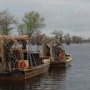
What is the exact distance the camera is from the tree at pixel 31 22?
110 m

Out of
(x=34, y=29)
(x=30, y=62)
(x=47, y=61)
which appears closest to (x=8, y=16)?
(x=34, y=29)

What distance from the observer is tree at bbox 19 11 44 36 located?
110m

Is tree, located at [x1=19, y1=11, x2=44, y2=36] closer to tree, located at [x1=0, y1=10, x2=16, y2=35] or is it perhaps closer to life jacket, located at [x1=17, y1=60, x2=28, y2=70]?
tree, located at [x1=0, y1=10, x2=16, y2=35]

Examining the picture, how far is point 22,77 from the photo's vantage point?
33.3 metres

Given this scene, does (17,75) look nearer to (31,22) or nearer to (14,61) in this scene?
(14,61)

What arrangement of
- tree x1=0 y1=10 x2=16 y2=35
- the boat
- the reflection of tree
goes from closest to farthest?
1. the reflection of tree
2. the boat
3. tree x1=0 y1=10 x2=16 y2=35

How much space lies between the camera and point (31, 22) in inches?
4343

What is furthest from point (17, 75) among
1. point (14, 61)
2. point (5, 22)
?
point (5, 22)

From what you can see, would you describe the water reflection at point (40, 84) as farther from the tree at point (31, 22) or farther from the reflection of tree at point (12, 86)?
the tree at point (31, 22)

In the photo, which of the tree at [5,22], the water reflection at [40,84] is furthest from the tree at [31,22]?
the water reflection at [40,84]

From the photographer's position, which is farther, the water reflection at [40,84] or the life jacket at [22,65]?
the life jacket at [22,65]

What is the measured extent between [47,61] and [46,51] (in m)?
6.35

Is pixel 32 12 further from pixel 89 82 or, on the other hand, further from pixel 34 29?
pixel 89 82

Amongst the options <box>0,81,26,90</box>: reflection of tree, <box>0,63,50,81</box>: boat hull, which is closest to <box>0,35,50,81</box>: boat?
<box>0,63,50,81</box>: boat hull
